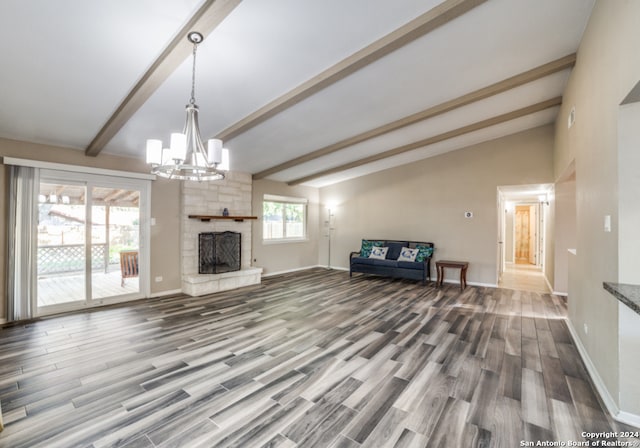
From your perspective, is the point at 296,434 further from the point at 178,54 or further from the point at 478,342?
the point at 178,54

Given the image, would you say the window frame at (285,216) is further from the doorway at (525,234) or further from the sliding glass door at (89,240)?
the doorway at (525,234)

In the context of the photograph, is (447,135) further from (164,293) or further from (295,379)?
(164,293)

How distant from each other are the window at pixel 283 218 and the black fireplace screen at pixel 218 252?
3.62 feet

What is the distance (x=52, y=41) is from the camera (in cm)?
256

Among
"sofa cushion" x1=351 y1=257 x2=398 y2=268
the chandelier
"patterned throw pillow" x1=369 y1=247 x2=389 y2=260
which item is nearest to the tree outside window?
"sofa cushion" x1=351 y1=257 x2=398 y2=268

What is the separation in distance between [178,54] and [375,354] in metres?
3.47

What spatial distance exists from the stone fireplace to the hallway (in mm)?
5741

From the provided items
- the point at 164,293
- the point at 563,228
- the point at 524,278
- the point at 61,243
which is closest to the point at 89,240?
the point at 61,243

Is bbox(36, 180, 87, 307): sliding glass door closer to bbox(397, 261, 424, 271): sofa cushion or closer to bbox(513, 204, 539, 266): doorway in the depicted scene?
bbox(397, 261, 424, 271): sofa cushion

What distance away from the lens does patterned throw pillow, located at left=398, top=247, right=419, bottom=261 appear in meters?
6.74

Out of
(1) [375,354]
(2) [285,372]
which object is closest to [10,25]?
(2) [285,372]

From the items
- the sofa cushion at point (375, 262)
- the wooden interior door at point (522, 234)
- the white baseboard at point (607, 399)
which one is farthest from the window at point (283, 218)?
the wooden interior door at point (522, 234)

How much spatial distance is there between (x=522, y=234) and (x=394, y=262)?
6.70 meters

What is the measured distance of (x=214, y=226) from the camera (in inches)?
249
